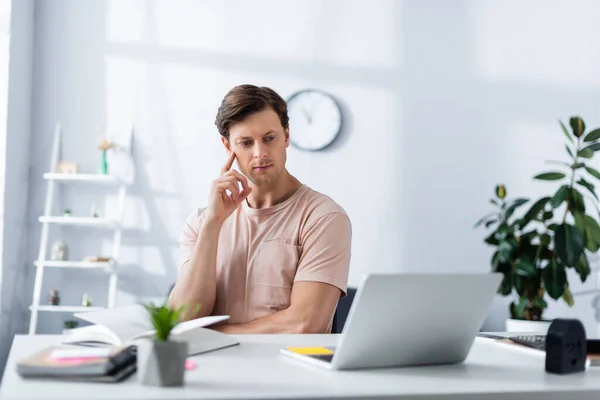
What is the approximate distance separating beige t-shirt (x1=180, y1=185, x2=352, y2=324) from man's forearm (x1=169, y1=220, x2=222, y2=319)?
2.6 inches

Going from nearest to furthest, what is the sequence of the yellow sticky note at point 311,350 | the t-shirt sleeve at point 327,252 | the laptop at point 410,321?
the laptop at point 410,321 → the yellow sticky note at point 311,350 → the t-shirt sleeve at point 327,252

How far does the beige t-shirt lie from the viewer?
204cm

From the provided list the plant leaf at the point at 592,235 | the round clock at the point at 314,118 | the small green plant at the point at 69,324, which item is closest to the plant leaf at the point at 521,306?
the plant leaf at the point at 592,235

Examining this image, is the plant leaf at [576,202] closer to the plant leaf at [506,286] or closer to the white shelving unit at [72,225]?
the plant leaf at [506,286]

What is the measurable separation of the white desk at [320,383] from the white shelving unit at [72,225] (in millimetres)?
2601

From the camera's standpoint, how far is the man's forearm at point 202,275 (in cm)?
202

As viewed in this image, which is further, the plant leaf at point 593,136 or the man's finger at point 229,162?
the plant leaf at point 593,136

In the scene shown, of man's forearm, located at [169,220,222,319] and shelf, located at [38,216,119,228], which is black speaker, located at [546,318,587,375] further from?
shelf, located at [38,216,119,228]

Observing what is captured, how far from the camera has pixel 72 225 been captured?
417 centimetres

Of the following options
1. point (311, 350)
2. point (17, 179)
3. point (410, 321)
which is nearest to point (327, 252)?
point (311, 350)

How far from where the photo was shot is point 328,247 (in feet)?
6.67

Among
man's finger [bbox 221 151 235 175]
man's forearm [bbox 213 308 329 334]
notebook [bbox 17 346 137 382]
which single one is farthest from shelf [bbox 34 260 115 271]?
notebook [bbox 17 346 137 382]

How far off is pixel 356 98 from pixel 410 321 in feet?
10.7

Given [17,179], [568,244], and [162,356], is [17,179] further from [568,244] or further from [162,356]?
[162,356]
